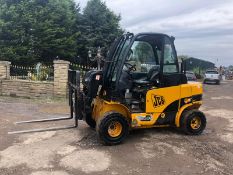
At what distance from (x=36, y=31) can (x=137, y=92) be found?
50.0 ft

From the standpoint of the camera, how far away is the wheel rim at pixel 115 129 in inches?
291

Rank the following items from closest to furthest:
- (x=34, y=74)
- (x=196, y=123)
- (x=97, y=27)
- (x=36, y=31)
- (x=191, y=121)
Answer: (x=191, y=121) < (x=196, y=123) < (x=34, y=74) < (x=36, y=31) < (x=97, y=27)

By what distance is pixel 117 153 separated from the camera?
6.91 metres

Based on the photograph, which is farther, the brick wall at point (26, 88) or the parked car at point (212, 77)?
the parked car at point (212, 77)

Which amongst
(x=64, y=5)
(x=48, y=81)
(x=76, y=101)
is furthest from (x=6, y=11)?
(x=76, y=101)

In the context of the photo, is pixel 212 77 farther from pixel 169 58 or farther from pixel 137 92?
pixel 137 92

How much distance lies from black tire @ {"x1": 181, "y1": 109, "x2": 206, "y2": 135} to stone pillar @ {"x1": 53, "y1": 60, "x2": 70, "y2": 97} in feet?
23.7

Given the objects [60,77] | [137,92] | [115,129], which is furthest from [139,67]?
[60,77]

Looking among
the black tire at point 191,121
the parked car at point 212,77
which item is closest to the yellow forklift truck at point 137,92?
the black tire at point 191,121

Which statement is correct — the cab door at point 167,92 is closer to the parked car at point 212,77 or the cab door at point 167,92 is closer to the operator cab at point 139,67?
the operator cab at point 139,67

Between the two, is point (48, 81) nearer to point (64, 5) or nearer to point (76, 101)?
point (76, 101)

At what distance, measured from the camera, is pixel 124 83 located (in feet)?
25.1

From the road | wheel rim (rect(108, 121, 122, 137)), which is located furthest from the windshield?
the road

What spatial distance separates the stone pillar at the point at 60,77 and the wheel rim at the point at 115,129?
7.38 metres
